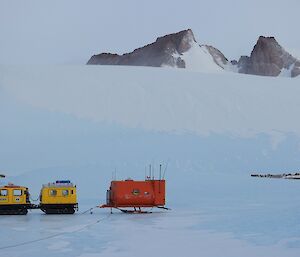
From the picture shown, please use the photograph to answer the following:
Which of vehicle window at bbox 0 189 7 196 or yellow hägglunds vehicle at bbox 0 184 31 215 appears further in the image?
vehicle window at bbox 0 189 7 196

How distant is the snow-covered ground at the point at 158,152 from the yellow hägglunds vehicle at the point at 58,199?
0.65 metres

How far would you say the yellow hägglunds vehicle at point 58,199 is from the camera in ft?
64.9

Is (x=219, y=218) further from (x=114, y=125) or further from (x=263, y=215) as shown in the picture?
(x=114, y=125)

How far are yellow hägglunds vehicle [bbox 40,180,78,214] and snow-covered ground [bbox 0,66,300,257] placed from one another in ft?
2.13

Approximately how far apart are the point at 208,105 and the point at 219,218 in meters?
26.4

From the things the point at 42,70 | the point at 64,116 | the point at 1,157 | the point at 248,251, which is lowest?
the point at 248,251

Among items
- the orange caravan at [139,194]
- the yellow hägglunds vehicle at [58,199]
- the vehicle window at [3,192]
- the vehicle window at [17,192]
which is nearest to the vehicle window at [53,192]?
the yellow hägglunds vehicle at [58,199]

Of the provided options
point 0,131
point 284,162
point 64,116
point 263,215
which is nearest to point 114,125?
point 64,116

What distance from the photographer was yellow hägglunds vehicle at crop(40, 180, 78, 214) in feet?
64.9

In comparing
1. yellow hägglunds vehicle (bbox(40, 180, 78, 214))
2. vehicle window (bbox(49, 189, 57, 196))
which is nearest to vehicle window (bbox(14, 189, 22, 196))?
yellow hägglunds vehicle (bbox(40, 180, 78, 214))

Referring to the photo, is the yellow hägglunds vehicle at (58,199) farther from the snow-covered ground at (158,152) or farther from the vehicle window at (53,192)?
the snow-covered ground at (158,152)

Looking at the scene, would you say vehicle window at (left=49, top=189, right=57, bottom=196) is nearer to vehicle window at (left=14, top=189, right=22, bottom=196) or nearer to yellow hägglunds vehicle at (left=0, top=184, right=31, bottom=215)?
yellow hägglunds vehicle at (left=0, top=184, right=31, bottom=215)

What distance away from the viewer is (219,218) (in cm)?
1672

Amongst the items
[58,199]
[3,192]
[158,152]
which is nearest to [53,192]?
[58,199]
